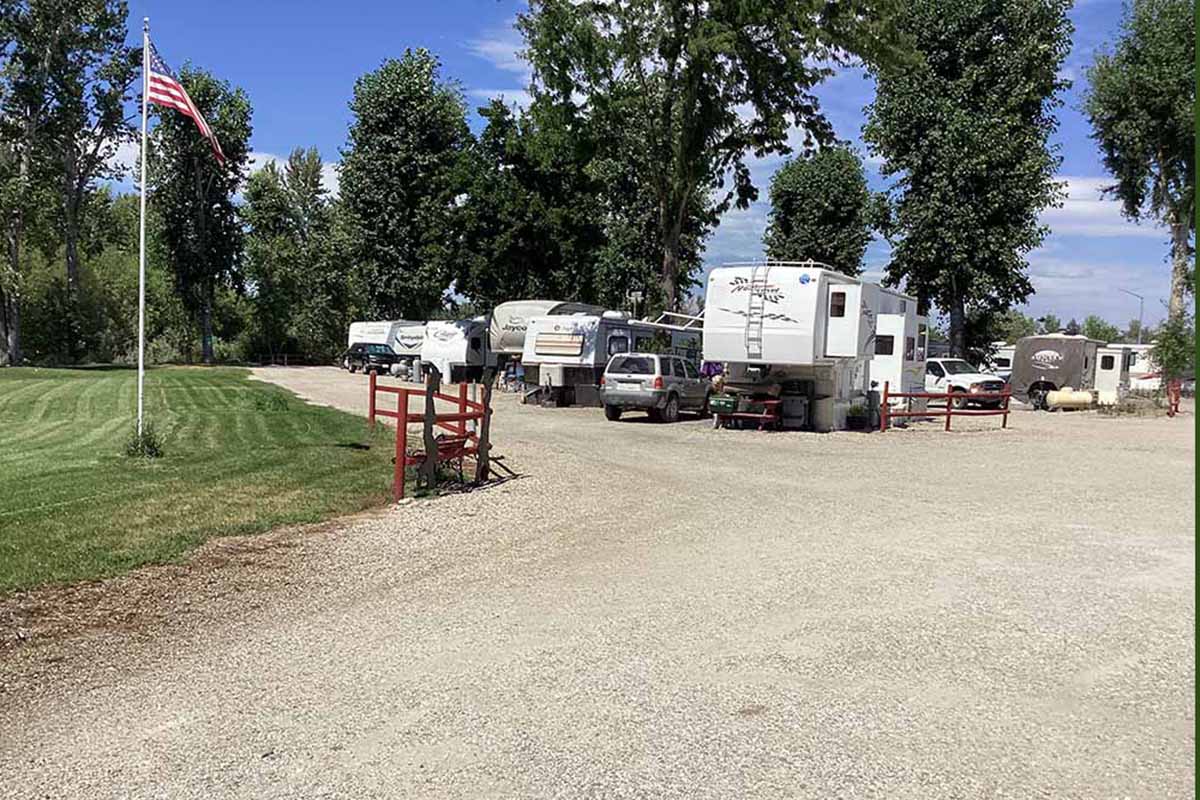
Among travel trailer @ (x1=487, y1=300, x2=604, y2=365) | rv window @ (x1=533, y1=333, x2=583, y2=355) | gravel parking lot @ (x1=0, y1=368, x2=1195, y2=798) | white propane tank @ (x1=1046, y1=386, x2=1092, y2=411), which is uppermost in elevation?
travel trailer @ (x1=487, y1=300, x2=604, y2=365)

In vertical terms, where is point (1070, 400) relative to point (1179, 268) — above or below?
below

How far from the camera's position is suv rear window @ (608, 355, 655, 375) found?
78.9 feet

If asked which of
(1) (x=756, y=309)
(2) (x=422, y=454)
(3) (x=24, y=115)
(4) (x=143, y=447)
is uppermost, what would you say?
(3) (x=24, y=115)

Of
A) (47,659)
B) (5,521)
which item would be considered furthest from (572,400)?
(47,659)

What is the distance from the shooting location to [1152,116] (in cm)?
3975

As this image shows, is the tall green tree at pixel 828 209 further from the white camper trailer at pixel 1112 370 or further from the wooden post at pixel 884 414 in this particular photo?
the wooden post at pixel 884 414

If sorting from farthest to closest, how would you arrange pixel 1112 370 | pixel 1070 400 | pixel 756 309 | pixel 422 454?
1. pixel 1112 370
2. pixel 1070 400
3. pixel 756 309
4. pixel 422 454

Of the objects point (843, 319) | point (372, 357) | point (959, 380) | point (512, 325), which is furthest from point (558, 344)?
point (372, 357)

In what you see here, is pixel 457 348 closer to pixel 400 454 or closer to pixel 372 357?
pixel 372 357

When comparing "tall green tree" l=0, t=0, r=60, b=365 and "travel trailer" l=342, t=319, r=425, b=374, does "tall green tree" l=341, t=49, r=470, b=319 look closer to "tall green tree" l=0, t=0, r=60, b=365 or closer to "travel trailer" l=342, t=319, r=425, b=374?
"travel trailer" l=342, t=319, r=425, b=374

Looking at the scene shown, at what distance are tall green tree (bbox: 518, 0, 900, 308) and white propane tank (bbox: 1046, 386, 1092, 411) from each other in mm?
11553

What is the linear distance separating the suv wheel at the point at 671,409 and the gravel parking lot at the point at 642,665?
520 inches

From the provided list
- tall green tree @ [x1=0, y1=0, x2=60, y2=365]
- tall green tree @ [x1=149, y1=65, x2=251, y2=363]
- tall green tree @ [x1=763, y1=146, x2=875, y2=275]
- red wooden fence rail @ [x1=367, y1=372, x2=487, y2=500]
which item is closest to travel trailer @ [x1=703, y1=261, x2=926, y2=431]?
red wooden fence rail @ [x1=367, y1=372, x2=487, y2=500]

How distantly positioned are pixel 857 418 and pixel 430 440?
14.1 m
